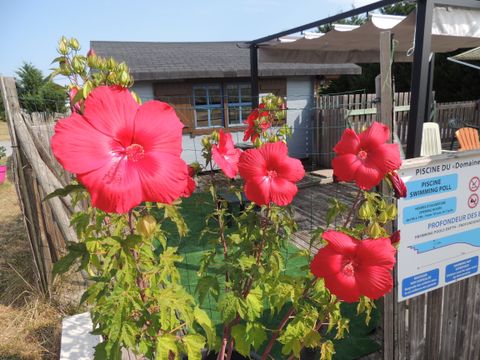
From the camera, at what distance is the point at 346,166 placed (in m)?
1.22

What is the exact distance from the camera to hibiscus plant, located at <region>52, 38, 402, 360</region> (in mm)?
778

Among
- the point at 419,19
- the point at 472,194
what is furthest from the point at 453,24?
the point at 472,194

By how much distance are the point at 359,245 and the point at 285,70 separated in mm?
8311

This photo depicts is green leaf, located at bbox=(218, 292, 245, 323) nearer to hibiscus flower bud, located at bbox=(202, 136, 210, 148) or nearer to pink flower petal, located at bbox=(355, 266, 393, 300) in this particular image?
pink flower petal, located at bbox=(355, 266, 393, 300)

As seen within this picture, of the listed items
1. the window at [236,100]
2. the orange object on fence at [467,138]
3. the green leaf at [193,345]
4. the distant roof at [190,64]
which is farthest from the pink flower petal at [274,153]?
the window at [236,100]

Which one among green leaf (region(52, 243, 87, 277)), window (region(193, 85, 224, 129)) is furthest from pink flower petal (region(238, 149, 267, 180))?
window (region(193, 85, 224, 129))

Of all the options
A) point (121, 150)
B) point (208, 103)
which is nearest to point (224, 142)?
point (121, 150)

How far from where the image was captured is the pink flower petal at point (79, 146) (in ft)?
2.40

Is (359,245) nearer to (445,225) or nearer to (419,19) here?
(445,225)

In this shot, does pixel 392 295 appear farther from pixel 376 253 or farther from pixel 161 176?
pixel 161 176

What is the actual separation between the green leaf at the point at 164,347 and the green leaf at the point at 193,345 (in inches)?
4.3

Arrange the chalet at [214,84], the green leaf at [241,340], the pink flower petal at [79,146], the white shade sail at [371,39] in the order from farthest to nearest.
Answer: the chalet at [214,84] → the white shade sail at [371,39] → the green leaf at [241,340] → the pink flower petal at [79,146]

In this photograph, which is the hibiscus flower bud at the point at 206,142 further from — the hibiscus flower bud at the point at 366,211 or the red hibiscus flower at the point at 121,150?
the hibiscus flower bud at the point at 366,211

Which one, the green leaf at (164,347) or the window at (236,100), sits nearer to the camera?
the green leaf at (164,347)
